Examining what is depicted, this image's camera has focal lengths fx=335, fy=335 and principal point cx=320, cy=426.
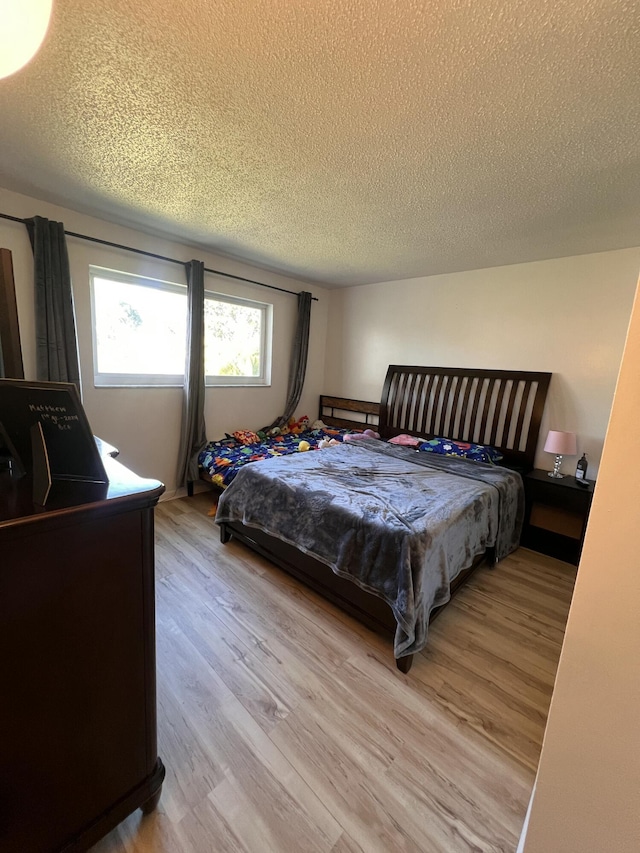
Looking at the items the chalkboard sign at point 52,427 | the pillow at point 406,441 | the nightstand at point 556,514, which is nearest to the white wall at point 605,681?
the chalkboard sign at point 52,427

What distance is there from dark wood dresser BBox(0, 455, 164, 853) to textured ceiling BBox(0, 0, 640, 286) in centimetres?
146

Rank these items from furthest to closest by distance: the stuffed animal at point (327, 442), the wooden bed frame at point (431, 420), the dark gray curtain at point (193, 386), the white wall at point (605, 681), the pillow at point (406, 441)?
the stuffed animal at point (327, 442) < the pillow at point (406, 441) < the dark gray curtain at point (193, 386) < the wooden bed frame at point (431, 420) < the white wall at point (605, 681)

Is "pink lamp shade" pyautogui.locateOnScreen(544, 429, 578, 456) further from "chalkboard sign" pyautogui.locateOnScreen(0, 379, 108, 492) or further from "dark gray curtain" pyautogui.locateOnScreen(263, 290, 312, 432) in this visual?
"chalkboard sign" pyautogui.locateOnScreen(0, 379, 108, 492)

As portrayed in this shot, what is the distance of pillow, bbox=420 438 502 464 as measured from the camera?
9.85 feet

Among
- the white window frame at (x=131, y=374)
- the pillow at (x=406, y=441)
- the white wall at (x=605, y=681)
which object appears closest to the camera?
the white wall at (x=605, y=681)

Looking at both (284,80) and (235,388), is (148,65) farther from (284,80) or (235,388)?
(235,388)

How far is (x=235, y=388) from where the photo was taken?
377cm

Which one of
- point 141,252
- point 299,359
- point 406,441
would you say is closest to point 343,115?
point 141,252

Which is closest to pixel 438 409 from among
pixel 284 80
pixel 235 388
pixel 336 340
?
pixel 336 340

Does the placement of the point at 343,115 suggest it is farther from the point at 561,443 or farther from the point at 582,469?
the point at 582,469

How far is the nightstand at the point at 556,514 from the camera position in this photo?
2543mm

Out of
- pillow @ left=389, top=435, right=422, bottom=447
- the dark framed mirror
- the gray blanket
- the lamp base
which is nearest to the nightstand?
the lamp base

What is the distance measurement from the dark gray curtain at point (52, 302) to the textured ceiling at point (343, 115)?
0.26 m

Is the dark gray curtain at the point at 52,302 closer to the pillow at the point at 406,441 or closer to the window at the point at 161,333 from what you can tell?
the window at the point at 161,333
